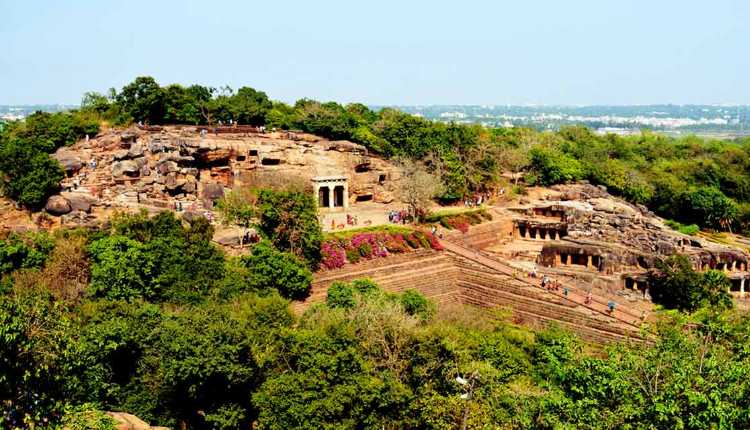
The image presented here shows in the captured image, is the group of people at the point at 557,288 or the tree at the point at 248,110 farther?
the tree at the point at 248,110

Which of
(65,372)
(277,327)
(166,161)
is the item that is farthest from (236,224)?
(65,372)

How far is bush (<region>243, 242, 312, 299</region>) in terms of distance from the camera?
94.6 ft

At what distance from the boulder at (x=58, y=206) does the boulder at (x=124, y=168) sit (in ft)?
14.2

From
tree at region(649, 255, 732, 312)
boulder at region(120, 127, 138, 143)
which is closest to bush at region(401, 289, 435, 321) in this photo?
tree at region(649, 255, 732, 312)

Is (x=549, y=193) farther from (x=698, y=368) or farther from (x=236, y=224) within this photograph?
(x=698, y=368)

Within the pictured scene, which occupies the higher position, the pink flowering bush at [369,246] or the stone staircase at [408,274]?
the pink flowering bush at [369,246]

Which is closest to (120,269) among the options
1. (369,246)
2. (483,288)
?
(369,246)

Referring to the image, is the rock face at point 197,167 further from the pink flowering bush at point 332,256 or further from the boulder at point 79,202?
the pink flowering bush at point 332,256

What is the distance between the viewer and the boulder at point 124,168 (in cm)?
3828

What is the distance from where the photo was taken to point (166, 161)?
3894cm

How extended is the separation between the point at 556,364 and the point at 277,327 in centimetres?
974

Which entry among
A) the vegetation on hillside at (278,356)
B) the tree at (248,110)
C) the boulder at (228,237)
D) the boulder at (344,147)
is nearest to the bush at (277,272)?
the vegetation on hillside at (278,356)

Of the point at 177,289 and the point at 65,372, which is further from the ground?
the point at 65,372

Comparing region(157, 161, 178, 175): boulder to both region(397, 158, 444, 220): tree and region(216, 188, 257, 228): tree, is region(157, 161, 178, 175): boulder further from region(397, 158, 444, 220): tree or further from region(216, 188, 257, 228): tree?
Result: region(397, 158, 444, 220): tree
